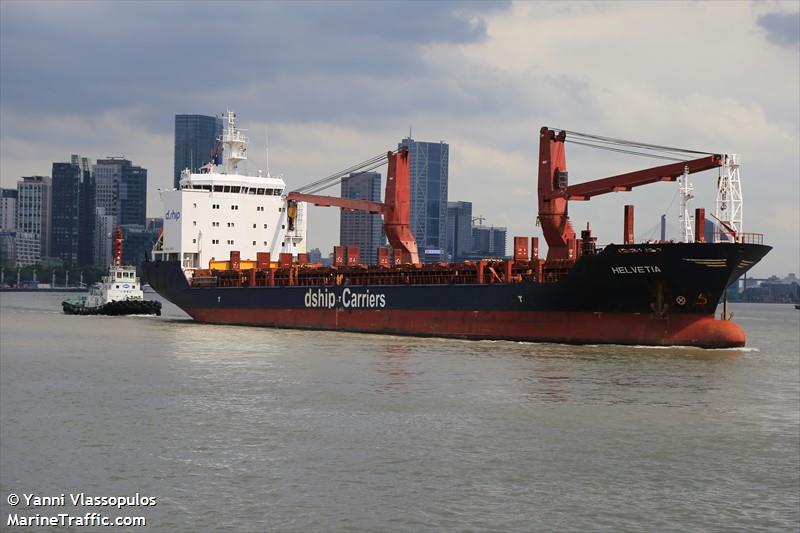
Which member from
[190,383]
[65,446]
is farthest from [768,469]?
[190,383]

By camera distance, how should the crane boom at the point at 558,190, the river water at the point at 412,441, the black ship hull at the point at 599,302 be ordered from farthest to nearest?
1. the crane boom at the point at 558,190
2. the black ship hull at the point at 599,302
3. the river water at the point at 412,441

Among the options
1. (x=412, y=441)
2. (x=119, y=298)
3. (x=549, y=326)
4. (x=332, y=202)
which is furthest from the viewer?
(x=119, y=298)

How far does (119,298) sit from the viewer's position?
65750 mm

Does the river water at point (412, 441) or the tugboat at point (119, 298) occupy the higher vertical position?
the tugboat at point (119, 298)

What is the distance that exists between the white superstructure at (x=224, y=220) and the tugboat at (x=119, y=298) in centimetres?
726

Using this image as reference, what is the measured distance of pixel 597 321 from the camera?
3619cm

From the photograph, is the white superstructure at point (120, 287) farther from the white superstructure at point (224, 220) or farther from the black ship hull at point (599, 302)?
the black ship hull at point (599, 302)

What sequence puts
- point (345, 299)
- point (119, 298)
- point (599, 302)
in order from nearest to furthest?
point (599, 302) < point (345, 299) < point (119, 298)

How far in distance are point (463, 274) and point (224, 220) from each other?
68.2 ft

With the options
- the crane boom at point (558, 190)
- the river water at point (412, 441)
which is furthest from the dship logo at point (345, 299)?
the river water at point (412, 441)

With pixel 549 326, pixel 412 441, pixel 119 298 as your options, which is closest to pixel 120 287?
pixel 119 298

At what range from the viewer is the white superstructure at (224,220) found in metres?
56.5

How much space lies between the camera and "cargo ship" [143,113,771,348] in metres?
35.1

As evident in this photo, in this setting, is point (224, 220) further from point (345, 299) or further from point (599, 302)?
point (599, 302)
